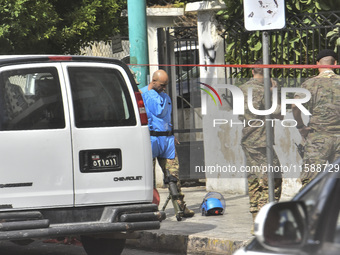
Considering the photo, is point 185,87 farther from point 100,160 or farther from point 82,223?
point 82,223

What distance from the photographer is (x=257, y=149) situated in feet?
29.3

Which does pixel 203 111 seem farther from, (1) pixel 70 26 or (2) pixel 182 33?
(1) pixel 70 26

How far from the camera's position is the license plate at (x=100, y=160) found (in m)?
7.22

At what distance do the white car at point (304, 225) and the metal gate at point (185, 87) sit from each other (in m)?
9.70

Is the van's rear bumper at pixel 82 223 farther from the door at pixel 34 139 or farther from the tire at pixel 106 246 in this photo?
the tire at pixel 106 246

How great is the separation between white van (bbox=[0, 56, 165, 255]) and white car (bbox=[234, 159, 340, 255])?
400cm

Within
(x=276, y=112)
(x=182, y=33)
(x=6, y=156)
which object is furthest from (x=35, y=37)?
(x=6, y=156)

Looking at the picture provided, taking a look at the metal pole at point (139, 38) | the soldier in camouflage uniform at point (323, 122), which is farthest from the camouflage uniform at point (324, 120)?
the metal pole at point (139, 38)

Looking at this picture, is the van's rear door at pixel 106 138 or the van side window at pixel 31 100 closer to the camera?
the van side window at pixel 31 100

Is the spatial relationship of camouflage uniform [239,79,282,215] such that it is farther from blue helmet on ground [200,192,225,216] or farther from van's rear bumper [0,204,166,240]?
van's rear bumper [0,204,166,240]

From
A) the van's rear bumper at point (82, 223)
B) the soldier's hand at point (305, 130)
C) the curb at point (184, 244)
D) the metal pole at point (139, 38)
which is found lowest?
the curb at point (184, 244)

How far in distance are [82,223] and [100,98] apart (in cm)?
110

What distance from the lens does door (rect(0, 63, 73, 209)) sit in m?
6.91

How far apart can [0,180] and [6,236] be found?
0.45 metres
